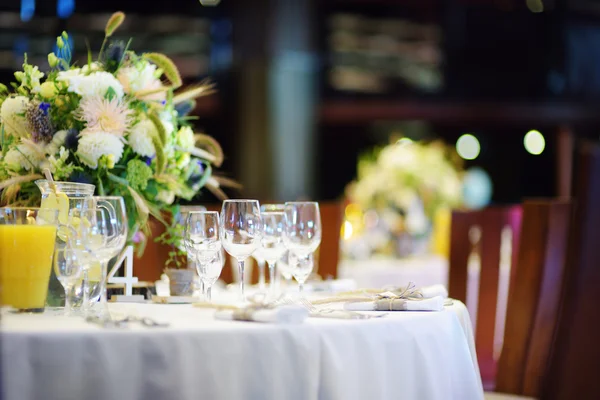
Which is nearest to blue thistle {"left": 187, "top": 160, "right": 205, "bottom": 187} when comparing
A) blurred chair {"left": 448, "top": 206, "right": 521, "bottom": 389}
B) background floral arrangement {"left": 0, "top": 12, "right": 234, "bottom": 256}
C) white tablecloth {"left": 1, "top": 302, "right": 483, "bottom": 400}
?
background floral arrangement {"left": 0, "top": 12, "right": 234, "bottom": 256}

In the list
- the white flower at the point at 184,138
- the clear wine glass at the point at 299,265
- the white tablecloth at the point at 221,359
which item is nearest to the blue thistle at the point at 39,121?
the white flower at the point at 184,138

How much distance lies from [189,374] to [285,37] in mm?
7918

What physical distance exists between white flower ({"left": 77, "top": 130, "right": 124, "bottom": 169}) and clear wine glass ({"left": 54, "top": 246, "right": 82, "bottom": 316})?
1.15 ft

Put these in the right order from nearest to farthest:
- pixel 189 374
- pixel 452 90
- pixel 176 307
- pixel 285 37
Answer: pixel 189 374
pixel 176 307
pixel 285 37
pixel 452 90

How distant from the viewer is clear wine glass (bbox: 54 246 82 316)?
1.86m

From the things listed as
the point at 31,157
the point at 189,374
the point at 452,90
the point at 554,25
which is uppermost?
the point at 554,25

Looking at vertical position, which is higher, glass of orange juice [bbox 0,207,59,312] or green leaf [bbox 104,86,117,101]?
green leaf [bbox 104,86,117,101]

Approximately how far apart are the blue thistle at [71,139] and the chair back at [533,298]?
1472mm

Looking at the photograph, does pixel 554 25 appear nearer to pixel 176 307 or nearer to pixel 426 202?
pixel 426 202

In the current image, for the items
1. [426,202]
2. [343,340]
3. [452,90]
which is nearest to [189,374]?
[343,340]

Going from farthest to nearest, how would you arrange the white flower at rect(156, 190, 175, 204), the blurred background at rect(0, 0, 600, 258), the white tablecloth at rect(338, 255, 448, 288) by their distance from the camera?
the blurred background at rect(0, 0, 600, 258) → the white tablecloth at rect(338, 255, 448, 288) → the white flower at rect(156, 190, 175, 204)

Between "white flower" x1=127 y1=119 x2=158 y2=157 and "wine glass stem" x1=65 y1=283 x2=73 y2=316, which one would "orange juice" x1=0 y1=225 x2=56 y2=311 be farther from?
"white flower" x1=127 y1=119 x2=158 y2=157

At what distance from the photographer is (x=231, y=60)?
942 cm

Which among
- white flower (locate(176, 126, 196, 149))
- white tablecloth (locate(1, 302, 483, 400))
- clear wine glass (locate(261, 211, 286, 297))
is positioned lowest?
white tablecloth (locate(1, 302, 483, 400))
